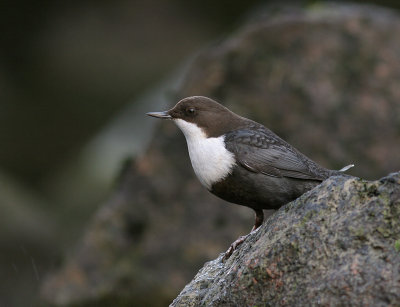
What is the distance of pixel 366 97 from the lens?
269 inches

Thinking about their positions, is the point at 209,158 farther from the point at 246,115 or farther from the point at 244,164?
the point at 246,115

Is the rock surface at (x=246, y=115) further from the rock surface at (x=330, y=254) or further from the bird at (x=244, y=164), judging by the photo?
the rock surface at (x=330, y=254)

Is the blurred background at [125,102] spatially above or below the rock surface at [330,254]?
above

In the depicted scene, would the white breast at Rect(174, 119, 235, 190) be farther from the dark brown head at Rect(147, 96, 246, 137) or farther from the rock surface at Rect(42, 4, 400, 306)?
the rock surface at Rect(42, 4, 400, 306)

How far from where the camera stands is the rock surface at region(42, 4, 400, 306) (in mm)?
6406

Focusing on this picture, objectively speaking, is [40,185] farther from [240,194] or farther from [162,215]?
[240,194]

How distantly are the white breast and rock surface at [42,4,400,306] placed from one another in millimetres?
2220

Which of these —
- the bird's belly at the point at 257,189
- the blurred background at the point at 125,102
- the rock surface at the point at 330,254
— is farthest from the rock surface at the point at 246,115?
the rock surface at the point at 330,254

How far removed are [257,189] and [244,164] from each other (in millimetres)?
175

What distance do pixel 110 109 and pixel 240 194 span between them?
28.5ft

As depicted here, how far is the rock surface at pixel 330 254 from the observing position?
2.71 metres

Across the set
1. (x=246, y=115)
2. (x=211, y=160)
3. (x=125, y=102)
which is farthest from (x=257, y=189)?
(x=125, y=102)

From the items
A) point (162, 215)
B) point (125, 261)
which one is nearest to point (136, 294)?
point (125, 261)

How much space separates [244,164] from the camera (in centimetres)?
413
